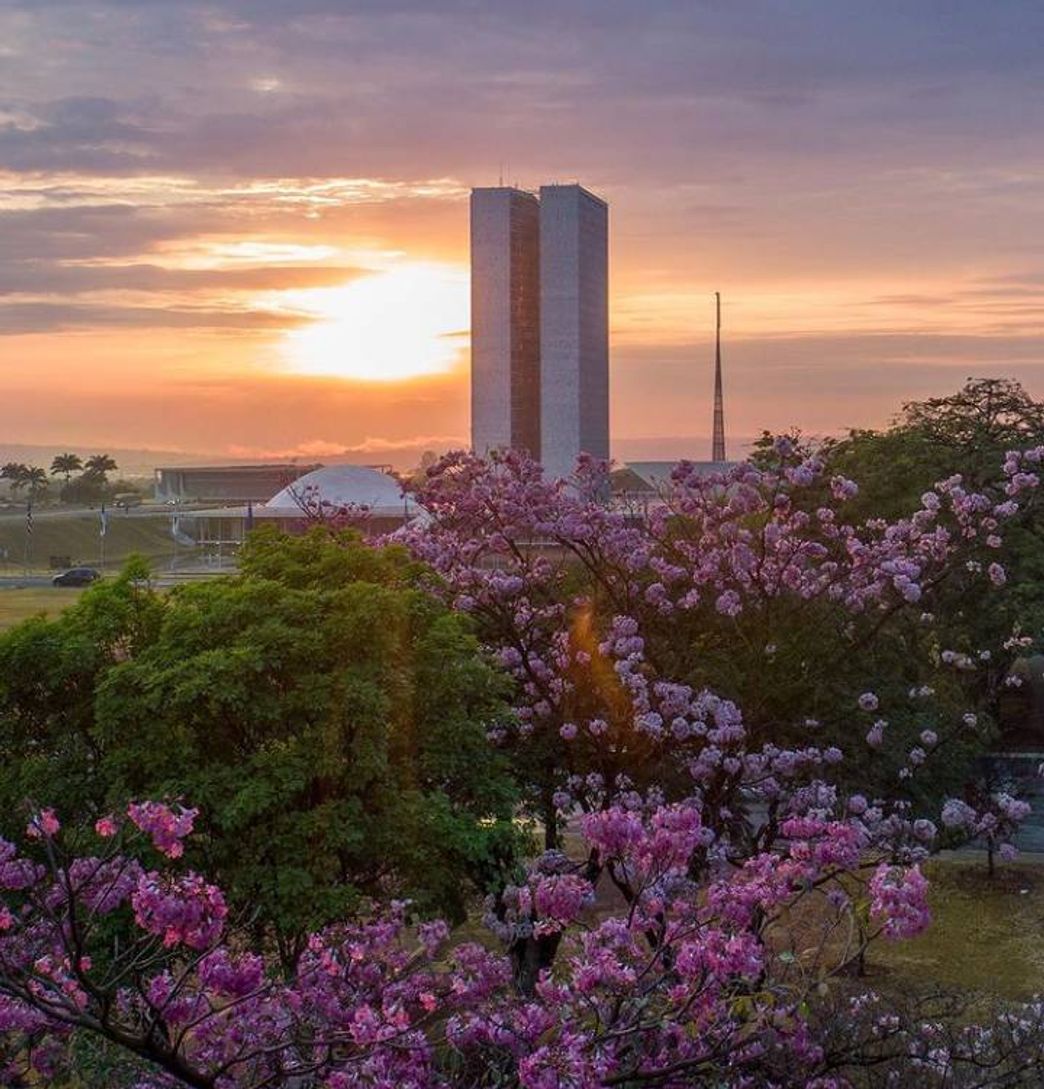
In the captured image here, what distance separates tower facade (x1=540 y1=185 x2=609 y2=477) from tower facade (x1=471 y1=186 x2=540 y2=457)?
9.26ft

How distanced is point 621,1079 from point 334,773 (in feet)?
23.0

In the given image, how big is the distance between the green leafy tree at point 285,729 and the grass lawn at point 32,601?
172 feet

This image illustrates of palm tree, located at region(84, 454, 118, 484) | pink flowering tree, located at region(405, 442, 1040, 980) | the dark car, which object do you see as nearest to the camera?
pink flowering tree, located at region(405, 442, 1040, 980)

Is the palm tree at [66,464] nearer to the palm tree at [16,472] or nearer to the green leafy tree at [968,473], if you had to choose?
the palm tree at [16,472]

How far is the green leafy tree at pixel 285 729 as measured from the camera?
14.4m

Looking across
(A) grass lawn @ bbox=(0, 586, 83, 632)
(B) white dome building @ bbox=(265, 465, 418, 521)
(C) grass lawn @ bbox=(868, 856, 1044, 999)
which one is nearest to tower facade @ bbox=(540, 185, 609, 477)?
(B) white dome building @ bbox=(265, 465, 418, 521)

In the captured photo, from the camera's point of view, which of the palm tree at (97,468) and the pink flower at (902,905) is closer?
the pink flower at (902,905)

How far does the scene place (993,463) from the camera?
36.2 m

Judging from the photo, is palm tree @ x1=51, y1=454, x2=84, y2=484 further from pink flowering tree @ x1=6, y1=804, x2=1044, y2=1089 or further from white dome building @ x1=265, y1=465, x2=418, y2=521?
pink flowering tree @ x1=6, y1=804, x2=1044, y2=1089

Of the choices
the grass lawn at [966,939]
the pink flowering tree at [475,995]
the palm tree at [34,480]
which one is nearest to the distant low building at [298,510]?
the palm tree at [34,480]

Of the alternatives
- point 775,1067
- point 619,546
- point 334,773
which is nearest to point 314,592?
point 334,773

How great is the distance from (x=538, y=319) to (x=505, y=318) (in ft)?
19.7

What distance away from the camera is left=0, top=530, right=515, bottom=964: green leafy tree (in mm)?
14406

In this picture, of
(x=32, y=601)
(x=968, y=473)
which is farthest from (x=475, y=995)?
(x=32, y=601)
